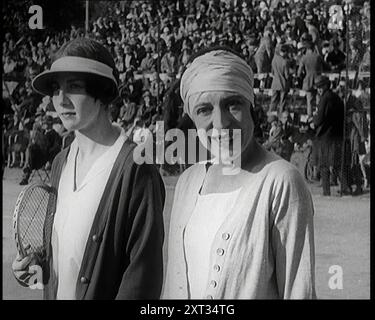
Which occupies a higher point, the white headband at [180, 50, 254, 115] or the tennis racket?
the white headband at [180, 50, 254, 115]

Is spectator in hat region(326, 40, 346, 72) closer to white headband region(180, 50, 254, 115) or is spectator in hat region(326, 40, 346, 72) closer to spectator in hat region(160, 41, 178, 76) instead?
white headband region(180, 50, 254, 115)

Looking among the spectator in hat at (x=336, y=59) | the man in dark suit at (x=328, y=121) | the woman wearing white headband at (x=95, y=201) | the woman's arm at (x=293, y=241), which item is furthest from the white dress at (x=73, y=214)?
the spectator in hat at (x=336, y=59)

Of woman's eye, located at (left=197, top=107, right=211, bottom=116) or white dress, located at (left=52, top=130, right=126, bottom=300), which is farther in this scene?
white dress, located at (left=52, top=130, right=126, bottom=300)

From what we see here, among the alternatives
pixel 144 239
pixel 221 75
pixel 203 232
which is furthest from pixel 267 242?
pixel 221 75

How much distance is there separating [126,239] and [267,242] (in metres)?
0.65

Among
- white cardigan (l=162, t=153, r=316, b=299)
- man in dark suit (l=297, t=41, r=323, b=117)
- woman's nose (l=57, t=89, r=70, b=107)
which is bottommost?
white cardigan (l=162, t=153, r=316, b=299)

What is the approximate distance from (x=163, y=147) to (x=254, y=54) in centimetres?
63

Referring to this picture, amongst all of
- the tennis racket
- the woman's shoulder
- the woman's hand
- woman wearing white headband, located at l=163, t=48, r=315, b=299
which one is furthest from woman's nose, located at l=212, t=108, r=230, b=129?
the woman's hand

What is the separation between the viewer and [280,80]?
396 centimetres

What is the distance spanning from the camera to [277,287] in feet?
11.5

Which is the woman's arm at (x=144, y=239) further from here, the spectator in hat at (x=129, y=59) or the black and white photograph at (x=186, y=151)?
the spectator in hat at (x=129, y=59)

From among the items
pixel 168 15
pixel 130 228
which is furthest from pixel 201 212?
pixel 168 15

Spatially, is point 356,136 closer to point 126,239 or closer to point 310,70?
point 310,70

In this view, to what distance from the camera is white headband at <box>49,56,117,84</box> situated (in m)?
3.82
